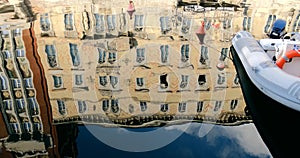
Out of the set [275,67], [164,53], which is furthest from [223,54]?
[275,67]

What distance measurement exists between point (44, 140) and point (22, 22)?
915cm

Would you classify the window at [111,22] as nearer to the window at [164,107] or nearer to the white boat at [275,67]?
the white boat at [275,67]

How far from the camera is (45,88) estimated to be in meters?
9.29

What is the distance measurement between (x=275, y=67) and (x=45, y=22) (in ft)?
34.8

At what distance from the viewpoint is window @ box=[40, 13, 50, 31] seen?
46.0 ft

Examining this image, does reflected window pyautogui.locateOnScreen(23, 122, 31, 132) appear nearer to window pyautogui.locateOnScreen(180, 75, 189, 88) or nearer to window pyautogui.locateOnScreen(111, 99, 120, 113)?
window pyautogui.locateOnScreen(111, 99, 120, 113)

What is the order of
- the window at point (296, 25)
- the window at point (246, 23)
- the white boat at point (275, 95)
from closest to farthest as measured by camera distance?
the white boat at point (275, 95) → the window at point (296, 25) → the window at point (246, 23)

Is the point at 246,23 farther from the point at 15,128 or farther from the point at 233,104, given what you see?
the point at 15,128

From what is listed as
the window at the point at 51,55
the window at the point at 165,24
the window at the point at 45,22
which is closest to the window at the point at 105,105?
the window at the point at 51,55

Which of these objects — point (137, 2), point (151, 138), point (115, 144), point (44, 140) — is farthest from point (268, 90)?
point (137, 2)

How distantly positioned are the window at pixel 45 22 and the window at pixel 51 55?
2.08 metres

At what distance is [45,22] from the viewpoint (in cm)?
1486

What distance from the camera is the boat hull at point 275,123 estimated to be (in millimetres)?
6137

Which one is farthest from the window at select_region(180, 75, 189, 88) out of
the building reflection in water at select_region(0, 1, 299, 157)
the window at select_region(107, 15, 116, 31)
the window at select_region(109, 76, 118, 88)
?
the window at select_region(107, 15, 116, 31)
